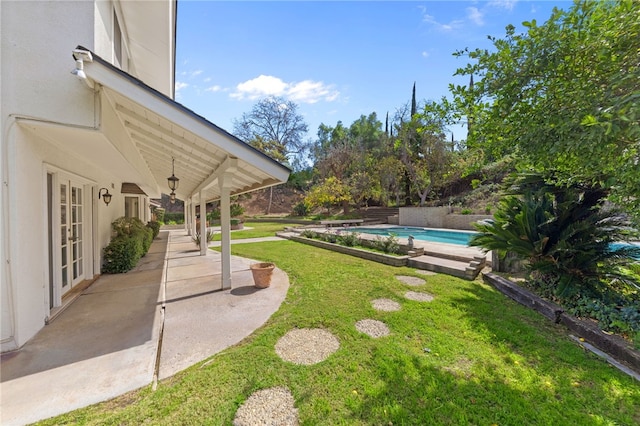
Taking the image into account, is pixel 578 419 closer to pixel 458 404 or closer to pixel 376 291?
pixel 458 404

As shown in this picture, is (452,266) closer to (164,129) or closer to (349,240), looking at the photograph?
(349,240)

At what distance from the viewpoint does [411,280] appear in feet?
23.7

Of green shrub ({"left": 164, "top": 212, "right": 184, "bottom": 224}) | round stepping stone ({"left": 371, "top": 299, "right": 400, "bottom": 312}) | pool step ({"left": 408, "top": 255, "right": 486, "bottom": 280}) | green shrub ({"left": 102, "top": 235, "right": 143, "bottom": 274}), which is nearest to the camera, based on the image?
round stepping stone ({"left": 371, "top": 299, "right": 400, "bottom": 312})

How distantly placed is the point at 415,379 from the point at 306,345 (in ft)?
5.14

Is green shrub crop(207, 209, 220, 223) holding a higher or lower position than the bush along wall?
higher

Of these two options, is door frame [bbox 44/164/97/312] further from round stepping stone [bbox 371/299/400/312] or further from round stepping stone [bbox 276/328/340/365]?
round stepping stone [bbox 371/299/400/312]

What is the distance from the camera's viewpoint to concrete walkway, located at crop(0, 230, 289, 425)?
299 centimetres

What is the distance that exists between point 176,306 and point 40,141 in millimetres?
3753

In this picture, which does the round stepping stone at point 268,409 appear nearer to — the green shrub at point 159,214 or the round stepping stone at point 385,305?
the round stepping stone at point 385,305

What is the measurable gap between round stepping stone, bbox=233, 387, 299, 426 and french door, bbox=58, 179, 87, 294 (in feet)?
17.0

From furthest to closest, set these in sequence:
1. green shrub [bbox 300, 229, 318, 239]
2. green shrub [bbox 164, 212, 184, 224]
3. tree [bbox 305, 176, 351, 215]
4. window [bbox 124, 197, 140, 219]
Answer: green shrub [bbox 164, 212, 184, 224]
tree [bbox 305, 176, 351, 215]
green shrub [bbox 300, 229, 318, 239]
window [bbox 124, 197, 140, 219]

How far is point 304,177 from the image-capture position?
1827 inches

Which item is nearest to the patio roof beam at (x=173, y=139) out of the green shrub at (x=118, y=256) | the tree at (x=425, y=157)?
the green shrub at (x=118, y=256)

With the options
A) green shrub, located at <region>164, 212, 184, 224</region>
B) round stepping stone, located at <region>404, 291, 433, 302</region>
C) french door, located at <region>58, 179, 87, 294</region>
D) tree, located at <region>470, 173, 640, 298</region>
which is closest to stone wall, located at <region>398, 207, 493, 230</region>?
tree, located at <region>470, 173, 640, 298</region>
